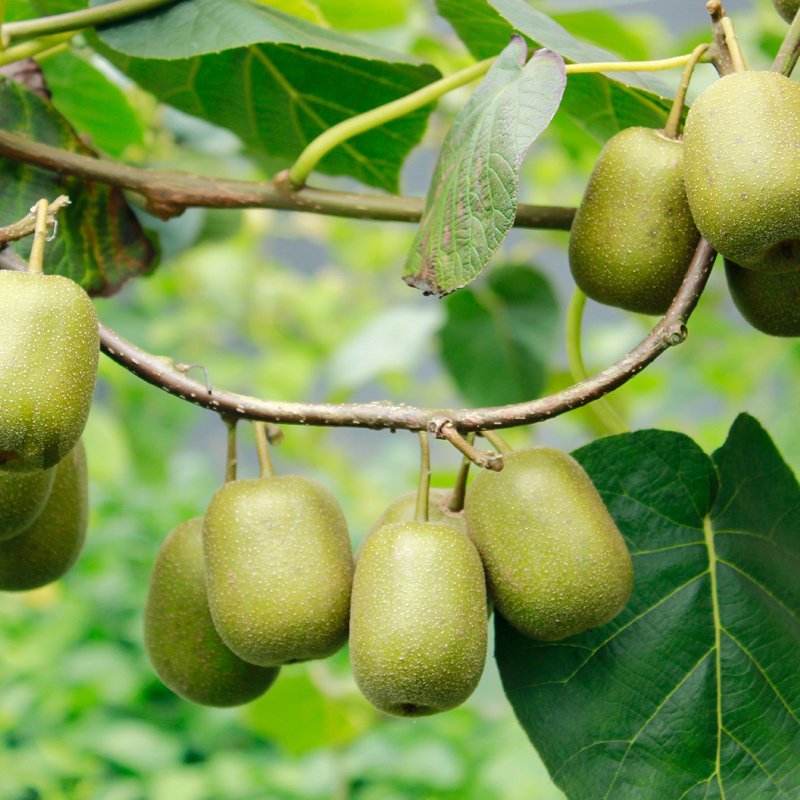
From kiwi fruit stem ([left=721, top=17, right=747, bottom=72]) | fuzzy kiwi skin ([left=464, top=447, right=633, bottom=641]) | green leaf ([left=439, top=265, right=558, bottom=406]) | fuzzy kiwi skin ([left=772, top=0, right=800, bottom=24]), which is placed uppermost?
fuzzy kiwi skin ([left=772, top=0, right=800, bottom=24])

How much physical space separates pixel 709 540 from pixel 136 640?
1.65 meters

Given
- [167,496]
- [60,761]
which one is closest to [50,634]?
[60,761]

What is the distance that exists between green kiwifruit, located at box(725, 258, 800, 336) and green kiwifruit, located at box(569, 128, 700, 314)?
39 millimetres

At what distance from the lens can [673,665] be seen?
585mm

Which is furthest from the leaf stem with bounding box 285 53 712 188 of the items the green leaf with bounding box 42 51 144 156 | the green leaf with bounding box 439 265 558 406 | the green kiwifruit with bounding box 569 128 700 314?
the green leaf with bounding box 439 265 558 406

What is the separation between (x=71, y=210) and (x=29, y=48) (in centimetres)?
12

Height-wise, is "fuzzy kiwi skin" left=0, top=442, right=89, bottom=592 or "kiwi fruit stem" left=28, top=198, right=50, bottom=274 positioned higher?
"kiwi fruit stem" left=28, top=198, right=50, bottom=274

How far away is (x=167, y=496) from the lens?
8.09 feet

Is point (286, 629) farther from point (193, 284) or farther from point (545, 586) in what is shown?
point (193, 284)

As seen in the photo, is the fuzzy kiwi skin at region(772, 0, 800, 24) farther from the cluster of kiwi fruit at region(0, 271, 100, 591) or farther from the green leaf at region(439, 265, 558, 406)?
the green leaf at region(439, 265, 558, 406)

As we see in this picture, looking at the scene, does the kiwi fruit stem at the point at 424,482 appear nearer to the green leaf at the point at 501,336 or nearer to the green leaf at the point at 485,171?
the green leaf at the point at 485,171

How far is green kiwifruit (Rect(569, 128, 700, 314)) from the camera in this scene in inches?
20.4

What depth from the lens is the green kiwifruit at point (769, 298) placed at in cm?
52

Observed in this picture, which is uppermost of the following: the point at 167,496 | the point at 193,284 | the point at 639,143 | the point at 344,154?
the point at 639,143
